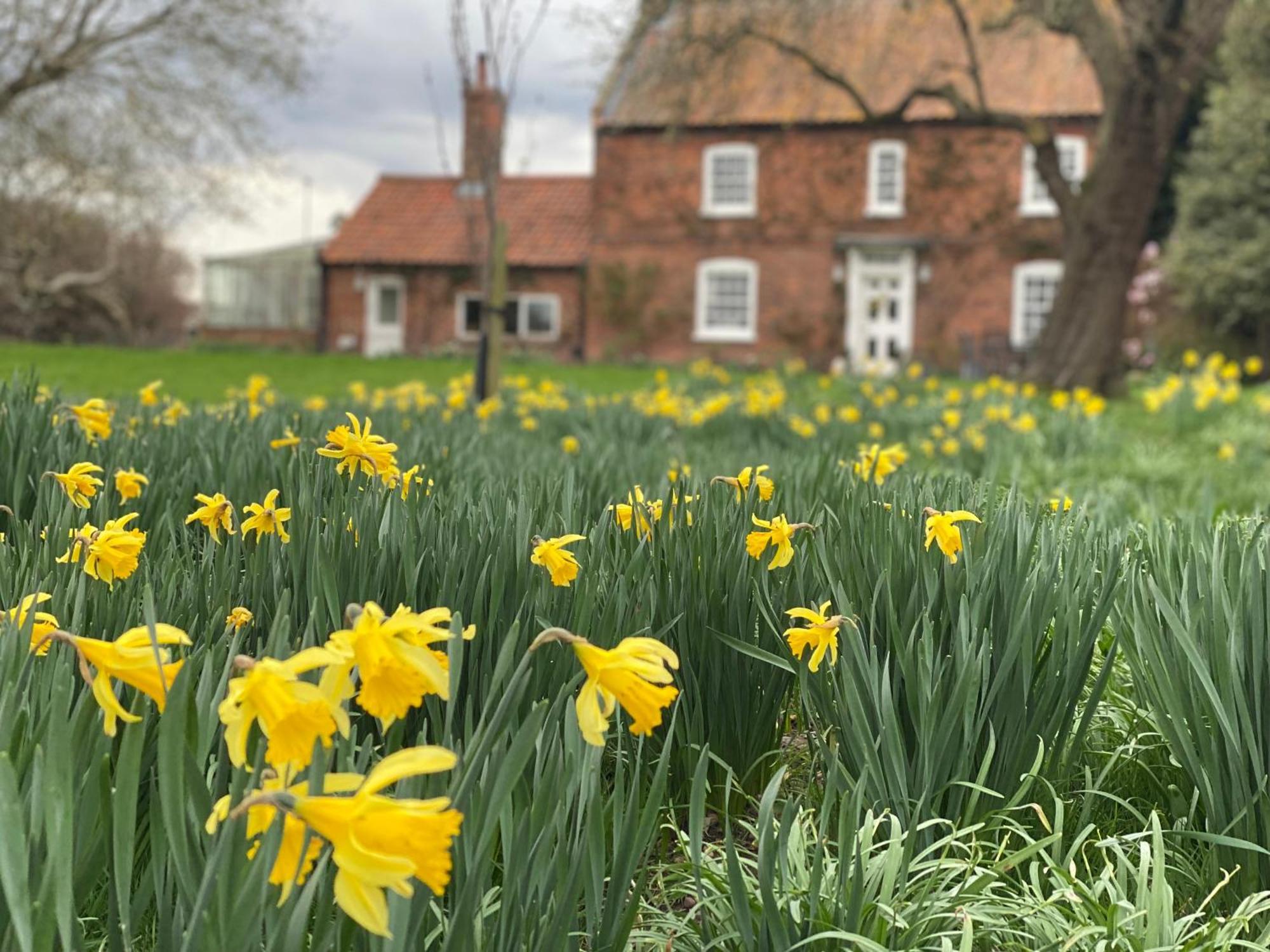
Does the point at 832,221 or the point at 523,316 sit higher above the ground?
the point at 832,221

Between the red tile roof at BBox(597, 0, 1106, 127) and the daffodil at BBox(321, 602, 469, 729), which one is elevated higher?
the red tile roof at BBox(597, 0, 1106, 127)

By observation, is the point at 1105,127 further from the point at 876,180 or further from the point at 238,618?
the point at 238,618

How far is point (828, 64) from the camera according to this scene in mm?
16625

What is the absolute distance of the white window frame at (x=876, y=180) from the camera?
24375 millimetres

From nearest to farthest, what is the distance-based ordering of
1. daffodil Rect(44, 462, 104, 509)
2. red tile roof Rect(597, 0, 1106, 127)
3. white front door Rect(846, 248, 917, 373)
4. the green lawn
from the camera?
1. daffodil Rect(44, 462, 104, 509)
2. the green lawn
3. red tile roof Rect(597, 0, 1106, 127)
4. white front door Rect(846, 248, 917, 373)

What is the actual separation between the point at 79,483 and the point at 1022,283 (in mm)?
23369

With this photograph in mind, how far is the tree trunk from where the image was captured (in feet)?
44.6

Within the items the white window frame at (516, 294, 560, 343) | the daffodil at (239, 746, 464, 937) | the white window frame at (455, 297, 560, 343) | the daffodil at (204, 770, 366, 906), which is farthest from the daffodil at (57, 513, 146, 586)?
the white window frame at (516, 294, 560, 343)

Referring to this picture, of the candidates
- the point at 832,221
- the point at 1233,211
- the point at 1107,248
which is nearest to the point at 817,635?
the point at 1107,248

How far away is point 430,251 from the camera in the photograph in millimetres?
27688

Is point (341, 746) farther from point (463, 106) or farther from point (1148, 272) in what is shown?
point (1148, 272)

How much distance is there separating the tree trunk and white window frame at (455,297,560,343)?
14281 millimetres

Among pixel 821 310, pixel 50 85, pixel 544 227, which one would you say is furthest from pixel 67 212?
pixel 821 310

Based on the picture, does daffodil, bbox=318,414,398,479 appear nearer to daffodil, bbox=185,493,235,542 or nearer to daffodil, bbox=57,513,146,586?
daffodil, bbox=185,493,235,542
